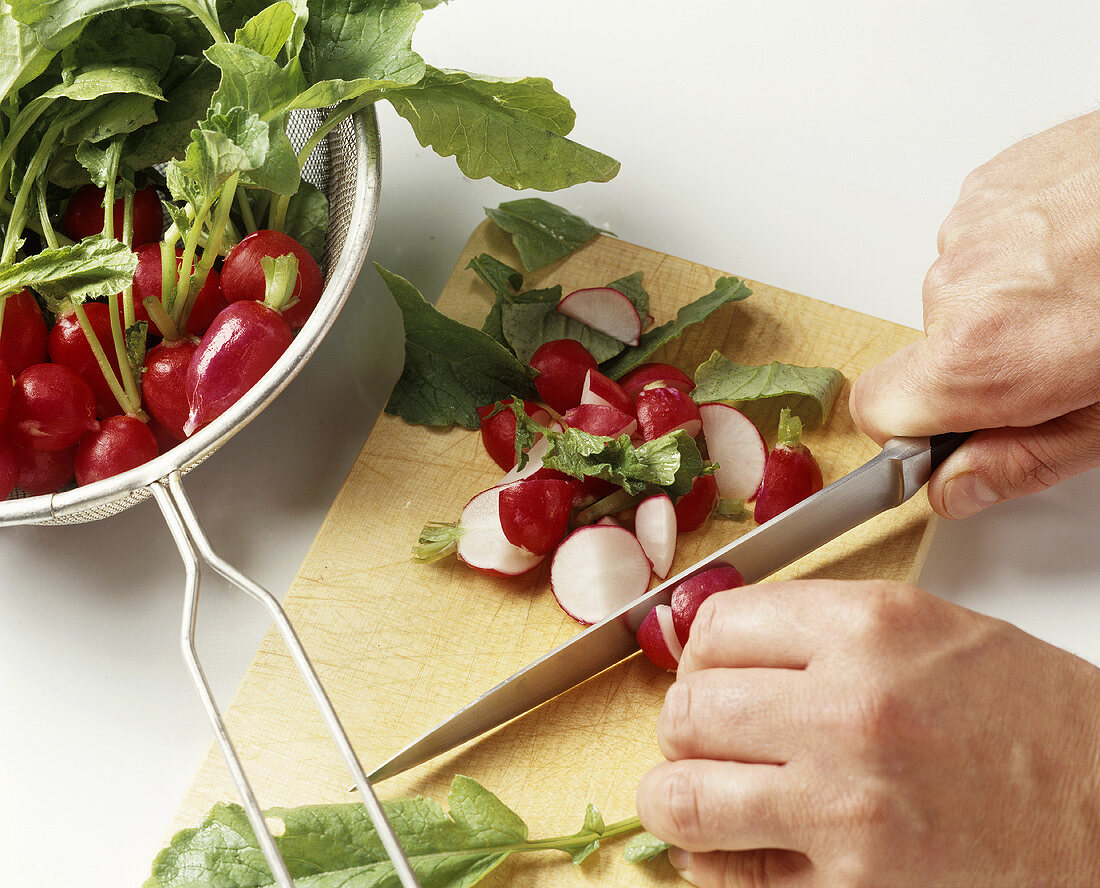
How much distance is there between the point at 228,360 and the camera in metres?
1.19

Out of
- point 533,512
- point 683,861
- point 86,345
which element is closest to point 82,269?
point 86,345

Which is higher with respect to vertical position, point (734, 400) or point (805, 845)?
point (734, 400)

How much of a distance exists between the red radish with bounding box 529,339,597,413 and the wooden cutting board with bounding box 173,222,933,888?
0.42ft

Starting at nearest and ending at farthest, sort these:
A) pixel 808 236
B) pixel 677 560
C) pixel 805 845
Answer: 1. pixel 805 845
2. pixel 677 560
3. pixel 808 236

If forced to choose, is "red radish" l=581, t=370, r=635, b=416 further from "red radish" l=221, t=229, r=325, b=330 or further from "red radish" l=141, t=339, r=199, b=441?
"red radish" l=141, t=339, r=199, b=441

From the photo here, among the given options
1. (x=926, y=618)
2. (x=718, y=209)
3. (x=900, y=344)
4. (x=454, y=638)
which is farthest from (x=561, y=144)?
(x=926, y=618)

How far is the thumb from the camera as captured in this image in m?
1.23

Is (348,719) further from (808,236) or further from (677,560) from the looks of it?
(808,236)

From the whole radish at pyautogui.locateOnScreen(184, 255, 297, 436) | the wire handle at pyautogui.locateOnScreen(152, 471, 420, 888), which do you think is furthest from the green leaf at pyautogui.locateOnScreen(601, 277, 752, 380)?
the wire handle at pyautogui.locateOnScreen(152, 471, 420, 888)

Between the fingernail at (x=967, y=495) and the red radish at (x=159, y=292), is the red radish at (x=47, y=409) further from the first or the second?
the fingernail at (x=967, y=495)

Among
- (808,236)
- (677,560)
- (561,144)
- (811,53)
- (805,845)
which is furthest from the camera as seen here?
(811,53)

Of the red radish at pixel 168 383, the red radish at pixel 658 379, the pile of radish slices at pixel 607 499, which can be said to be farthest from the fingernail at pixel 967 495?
the red radish at pixel 168 383

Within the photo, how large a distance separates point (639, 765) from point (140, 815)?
610mm

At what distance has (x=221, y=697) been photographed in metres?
1.28
